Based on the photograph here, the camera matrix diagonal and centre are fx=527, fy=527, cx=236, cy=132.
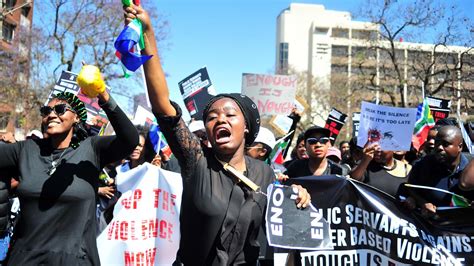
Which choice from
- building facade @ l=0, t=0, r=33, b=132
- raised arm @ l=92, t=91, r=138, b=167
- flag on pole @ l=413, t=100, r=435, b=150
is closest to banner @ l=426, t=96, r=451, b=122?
flag on pole @ l=413, t=100, r=435, b=150

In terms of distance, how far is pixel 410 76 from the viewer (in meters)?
20.0

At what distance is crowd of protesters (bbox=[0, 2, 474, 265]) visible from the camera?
7.89 ft

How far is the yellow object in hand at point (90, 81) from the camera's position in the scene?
266 cm

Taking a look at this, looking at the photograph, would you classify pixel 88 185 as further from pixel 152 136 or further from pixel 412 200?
pixel 412 200

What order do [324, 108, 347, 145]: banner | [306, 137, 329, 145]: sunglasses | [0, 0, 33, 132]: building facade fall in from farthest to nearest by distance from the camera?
1. [0, 0, 33, 132]: building facade
2. [324, 108, 347, 145]: banner
3. [306, 137, 329, 145]: sunglasses

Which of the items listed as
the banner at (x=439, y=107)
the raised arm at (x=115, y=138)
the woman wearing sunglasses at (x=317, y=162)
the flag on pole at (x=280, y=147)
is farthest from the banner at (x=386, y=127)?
the banner at (x=439, y=107)

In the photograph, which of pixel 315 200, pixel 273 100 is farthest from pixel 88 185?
pixel 273 100

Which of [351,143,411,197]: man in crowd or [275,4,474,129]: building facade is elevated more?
[275,4,474,129]: building facade

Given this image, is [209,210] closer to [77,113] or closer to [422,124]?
[77,113]

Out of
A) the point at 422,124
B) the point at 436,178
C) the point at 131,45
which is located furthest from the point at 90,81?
the point at 422,124

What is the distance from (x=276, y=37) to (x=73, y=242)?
330 ft

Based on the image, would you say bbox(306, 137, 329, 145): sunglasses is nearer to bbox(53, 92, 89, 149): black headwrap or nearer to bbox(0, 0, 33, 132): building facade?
bbox(53, 92, 89, 149): black headwrap

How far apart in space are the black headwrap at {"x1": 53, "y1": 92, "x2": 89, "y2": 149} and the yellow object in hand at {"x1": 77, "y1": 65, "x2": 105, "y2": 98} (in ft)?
2.05

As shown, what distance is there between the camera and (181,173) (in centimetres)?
249
